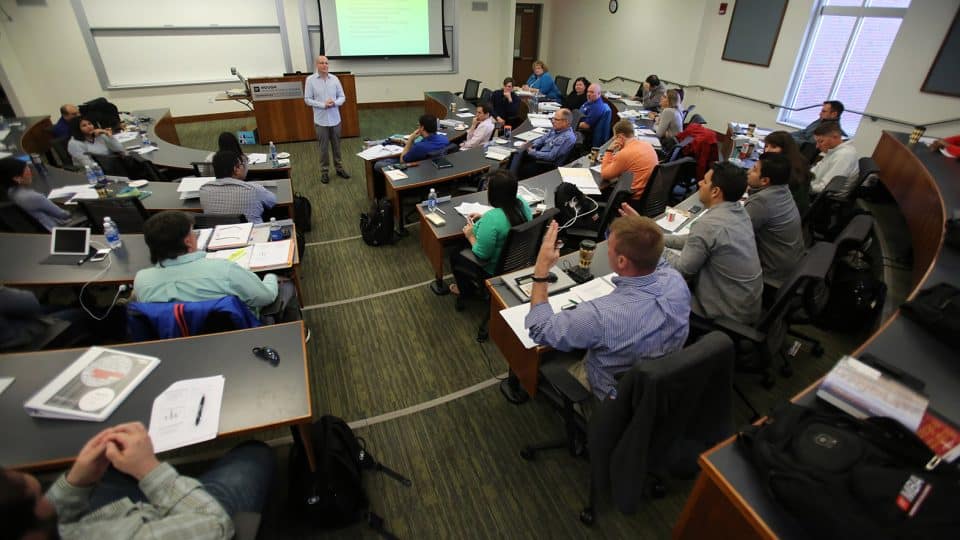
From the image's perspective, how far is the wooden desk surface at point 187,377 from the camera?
166cm

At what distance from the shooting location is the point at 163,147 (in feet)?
18.3

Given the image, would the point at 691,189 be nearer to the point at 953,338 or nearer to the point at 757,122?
the point at 757,122

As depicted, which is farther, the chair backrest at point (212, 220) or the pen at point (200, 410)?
the chair backrest at point (212, 220)

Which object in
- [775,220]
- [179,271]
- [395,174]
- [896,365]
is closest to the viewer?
[896,365]

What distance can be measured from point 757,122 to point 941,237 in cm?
567

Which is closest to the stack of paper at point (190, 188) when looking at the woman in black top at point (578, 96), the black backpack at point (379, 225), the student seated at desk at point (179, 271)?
the black backpack at point (379, 225)

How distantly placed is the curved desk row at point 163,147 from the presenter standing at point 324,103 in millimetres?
1310

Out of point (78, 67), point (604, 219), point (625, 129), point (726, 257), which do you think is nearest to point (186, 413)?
point (726, 257)

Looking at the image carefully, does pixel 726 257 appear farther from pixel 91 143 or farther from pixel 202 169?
pixel 91 143

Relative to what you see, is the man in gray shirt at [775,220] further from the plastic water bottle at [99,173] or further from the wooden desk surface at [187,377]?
the plastic water bottle at [99,173]

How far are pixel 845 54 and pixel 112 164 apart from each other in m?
9.65

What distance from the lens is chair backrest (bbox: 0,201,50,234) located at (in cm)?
349

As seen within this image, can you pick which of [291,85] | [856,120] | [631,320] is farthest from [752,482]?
[291,85]

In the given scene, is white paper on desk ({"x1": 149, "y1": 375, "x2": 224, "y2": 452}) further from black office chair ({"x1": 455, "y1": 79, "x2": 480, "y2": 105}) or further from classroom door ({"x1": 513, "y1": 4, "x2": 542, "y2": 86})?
A: classroom door ({"x1": 513, "y1": 4, "x2": 542, "y2": 86})
